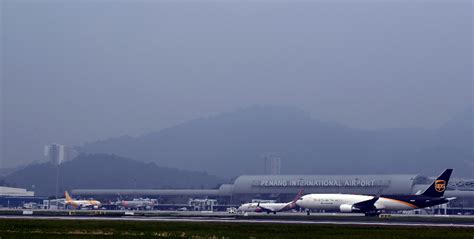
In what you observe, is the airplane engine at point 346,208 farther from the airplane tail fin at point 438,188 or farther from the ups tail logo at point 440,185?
the ups tail logo at point 440,185

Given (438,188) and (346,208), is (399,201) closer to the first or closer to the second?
(438,188)

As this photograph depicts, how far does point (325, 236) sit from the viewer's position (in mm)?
66312

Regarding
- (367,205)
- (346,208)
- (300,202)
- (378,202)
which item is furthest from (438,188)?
(300,202)

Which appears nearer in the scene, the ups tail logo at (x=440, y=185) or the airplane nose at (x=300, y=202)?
the ups tail logo at (x=440, y=185)

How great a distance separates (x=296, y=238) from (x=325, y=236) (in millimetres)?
4365

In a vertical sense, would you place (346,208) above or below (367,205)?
below

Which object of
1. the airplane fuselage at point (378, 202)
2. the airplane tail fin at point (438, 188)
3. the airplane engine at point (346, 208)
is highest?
the airplane tail fin at point (438, 188)

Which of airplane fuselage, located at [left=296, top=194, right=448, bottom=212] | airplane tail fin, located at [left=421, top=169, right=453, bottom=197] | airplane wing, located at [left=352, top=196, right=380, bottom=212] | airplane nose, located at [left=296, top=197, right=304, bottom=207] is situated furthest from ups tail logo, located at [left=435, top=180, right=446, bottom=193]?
airplane nose, located at [left=296, top=197, right=304, bottom=207]

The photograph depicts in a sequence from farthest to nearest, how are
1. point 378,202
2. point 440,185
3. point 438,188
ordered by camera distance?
point 378,202 < point 440,185 < point 438,188

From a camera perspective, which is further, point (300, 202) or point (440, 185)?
point (300, 202)

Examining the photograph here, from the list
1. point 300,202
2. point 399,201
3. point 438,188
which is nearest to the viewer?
point 438,188

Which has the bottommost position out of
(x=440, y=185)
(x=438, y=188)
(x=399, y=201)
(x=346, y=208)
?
(x=346, y=208)

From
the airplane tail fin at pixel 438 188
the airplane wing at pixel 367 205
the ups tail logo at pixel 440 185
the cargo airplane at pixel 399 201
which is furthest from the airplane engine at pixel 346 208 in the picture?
the ups tail logo at pixel 440 185

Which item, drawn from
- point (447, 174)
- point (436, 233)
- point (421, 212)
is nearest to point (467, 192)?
point (421, 212)
